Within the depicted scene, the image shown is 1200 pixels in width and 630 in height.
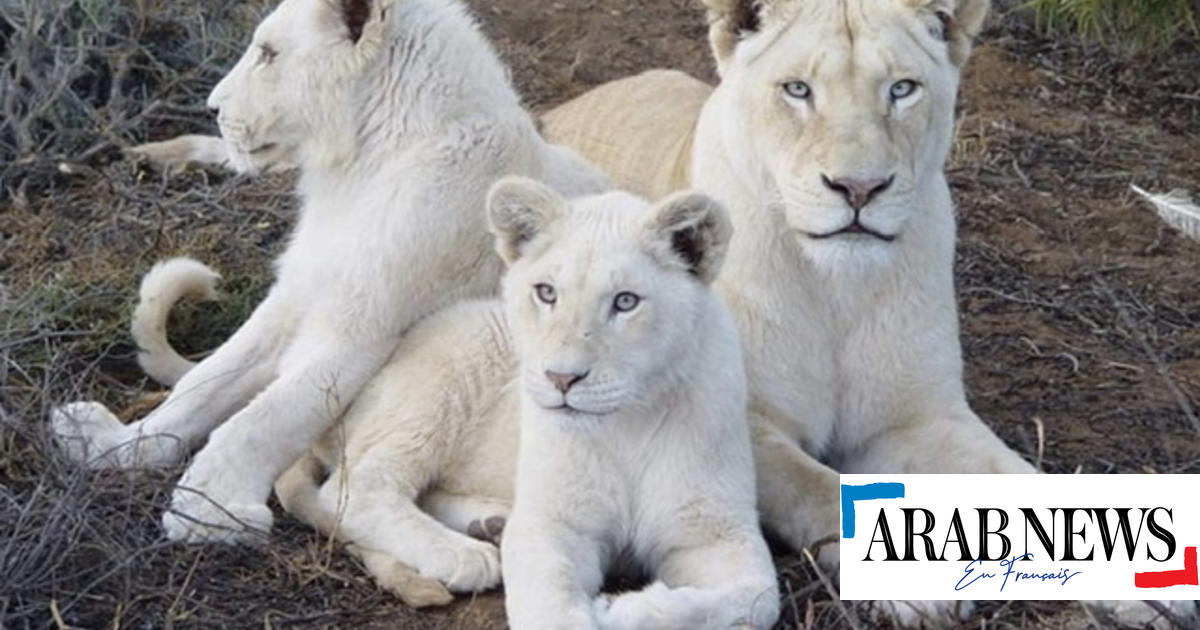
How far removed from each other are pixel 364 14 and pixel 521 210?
3.70 feet

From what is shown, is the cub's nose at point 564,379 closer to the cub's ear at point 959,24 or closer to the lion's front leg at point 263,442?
the lion's front leg at point 263,442

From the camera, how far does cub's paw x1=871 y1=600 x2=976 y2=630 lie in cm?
500

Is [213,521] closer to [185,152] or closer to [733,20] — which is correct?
[733,20]

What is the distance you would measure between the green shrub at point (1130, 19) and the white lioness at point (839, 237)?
290 cm

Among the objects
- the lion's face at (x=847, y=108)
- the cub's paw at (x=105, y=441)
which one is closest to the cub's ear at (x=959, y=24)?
the lion's face at (x=847, y=108)

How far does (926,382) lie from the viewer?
226 inches

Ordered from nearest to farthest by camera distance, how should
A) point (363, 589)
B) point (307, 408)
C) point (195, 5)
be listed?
1. point (363, 589)
2. point (307, 408)
3. point (195, 5)

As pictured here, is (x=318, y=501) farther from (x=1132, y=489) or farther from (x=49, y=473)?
(x=1132, y=489)

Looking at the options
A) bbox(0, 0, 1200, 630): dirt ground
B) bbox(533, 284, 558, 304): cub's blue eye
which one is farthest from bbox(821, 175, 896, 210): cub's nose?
bbox(533, 284, 558, 304): cub's blue eye

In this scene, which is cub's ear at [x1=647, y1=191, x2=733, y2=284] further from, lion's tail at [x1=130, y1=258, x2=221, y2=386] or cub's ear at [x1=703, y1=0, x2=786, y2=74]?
lion's tail at [x1=130, y1=258, x2=221, y2=386]

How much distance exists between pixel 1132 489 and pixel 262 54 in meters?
2.30

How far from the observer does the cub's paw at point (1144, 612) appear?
4.89 meters

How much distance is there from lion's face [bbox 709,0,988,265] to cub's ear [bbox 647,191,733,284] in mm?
425

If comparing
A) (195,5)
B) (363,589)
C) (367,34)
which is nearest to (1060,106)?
(195,5)
